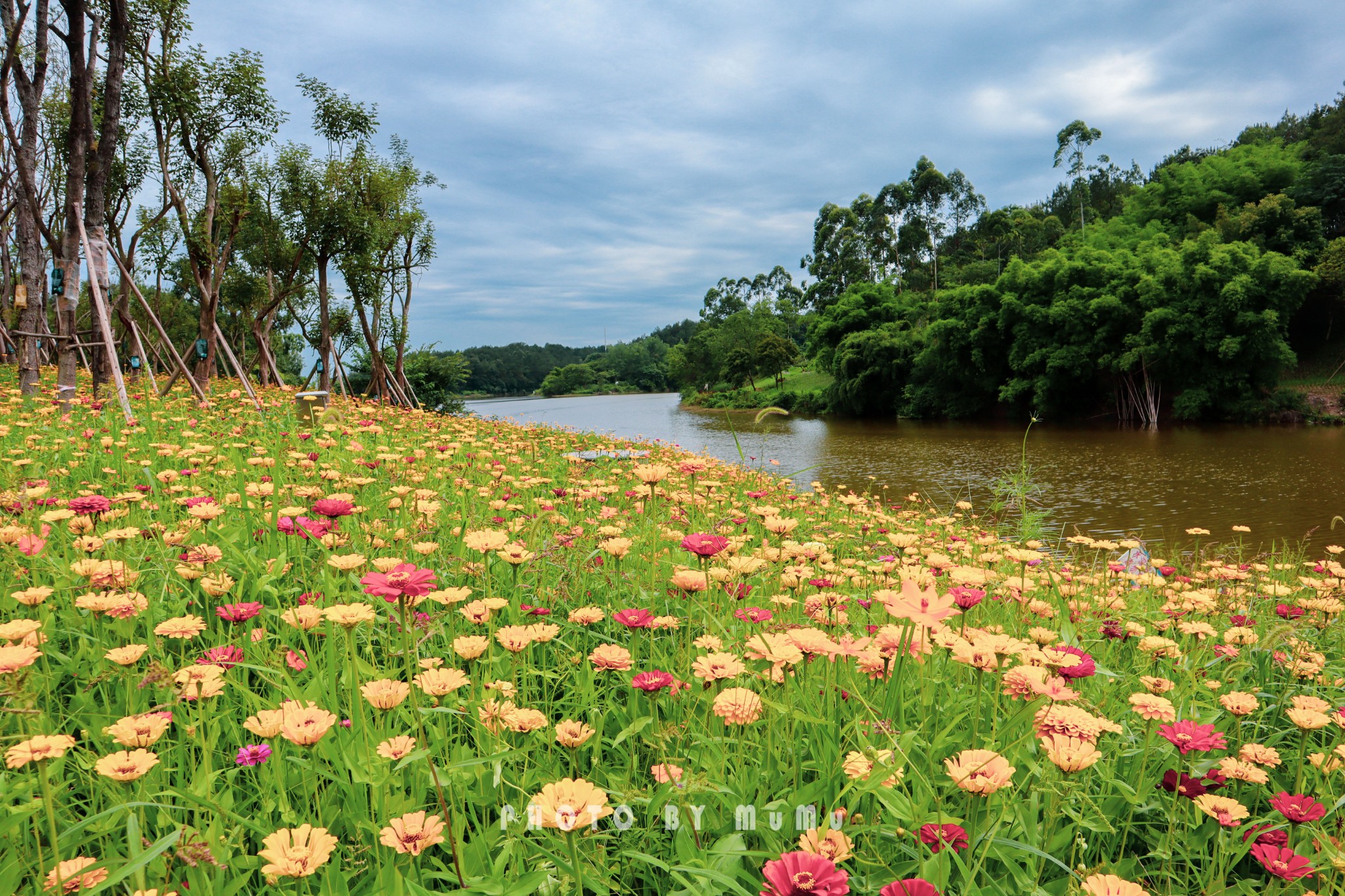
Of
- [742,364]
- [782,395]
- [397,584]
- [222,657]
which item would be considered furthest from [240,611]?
[742,364]

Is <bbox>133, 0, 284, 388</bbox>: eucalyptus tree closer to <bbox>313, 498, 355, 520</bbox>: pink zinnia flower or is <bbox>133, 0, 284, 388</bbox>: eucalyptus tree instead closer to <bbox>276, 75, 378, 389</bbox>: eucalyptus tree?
<bbox>276, 75, 378, 389</bbox>: eucalyptus tree

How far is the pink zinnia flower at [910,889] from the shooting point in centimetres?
66

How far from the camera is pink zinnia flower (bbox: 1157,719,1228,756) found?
1062mm

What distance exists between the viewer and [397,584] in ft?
3.28

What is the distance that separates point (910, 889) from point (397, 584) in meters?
0.79

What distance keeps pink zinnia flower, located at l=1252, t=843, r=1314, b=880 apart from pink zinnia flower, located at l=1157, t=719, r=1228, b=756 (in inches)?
5.8

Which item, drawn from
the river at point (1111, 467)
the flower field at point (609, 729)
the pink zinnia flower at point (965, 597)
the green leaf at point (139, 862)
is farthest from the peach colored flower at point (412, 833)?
the river at point (1111, 467)

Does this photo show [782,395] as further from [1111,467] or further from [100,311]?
[100,311]

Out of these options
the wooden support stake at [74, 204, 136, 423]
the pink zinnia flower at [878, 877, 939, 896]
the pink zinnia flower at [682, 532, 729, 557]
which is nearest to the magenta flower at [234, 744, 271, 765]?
the pink zinnia flower at [682, 532, 729, 557]

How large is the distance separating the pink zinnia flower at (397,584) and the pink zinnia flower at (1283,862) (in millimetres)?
1314

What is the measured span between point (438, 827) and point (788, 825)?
1.73ft

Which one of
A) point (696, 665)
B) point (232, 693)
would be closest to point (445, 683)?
point (696, 665)

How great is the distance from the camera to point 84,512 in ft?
5.44

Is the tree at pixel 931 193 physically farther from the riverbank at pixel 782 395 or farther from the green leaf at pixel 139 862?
the green leaf at pixel 139 862
